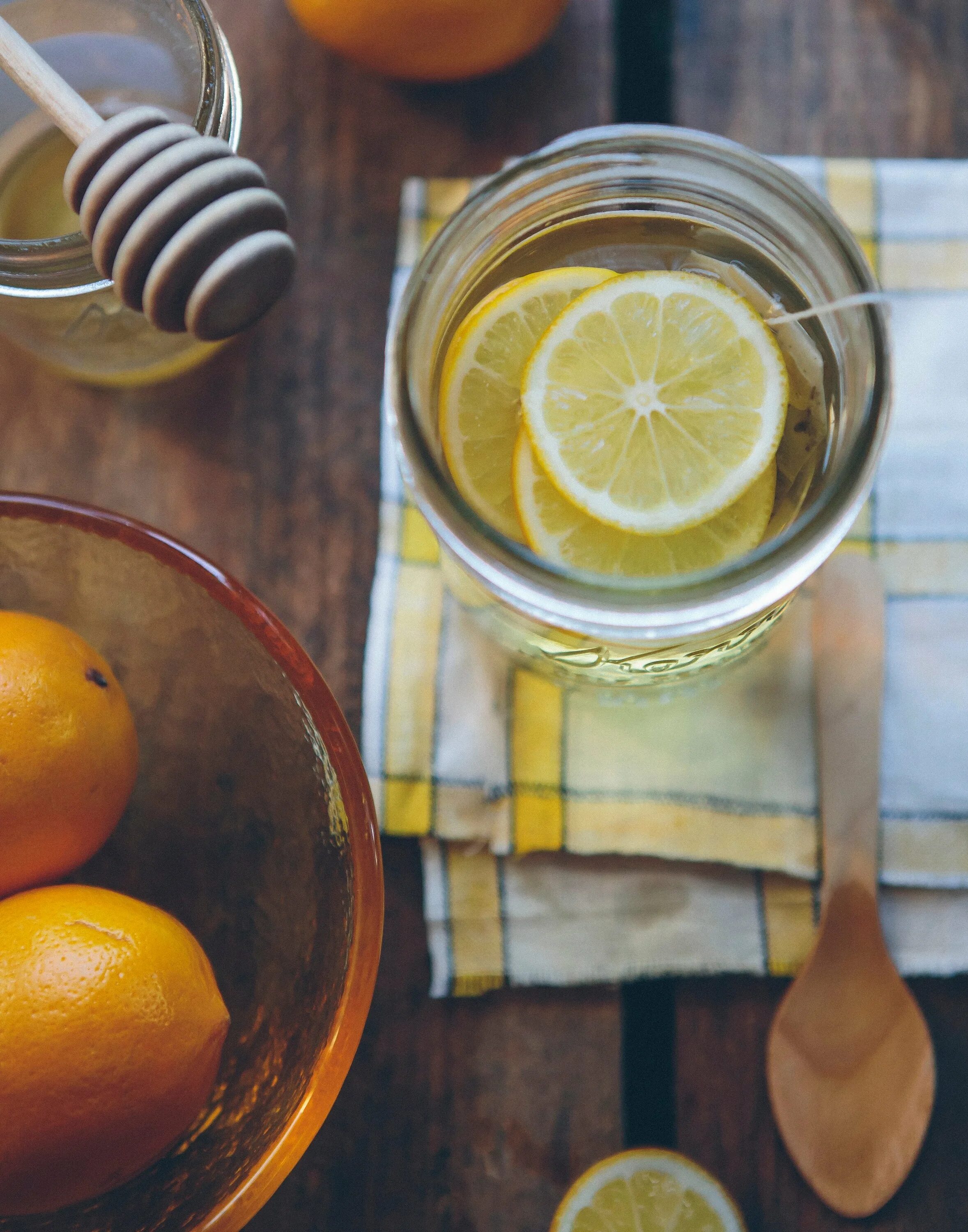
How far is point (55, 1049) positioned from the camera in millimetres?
474

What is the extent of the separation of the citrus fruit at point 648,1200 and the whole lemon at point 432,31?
660 mm

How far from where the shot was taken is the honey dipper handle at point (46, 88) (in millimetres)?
542

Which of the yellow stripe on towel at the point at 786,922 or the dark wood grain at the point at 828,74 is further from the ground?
the dark wood grain at the point at 828,74

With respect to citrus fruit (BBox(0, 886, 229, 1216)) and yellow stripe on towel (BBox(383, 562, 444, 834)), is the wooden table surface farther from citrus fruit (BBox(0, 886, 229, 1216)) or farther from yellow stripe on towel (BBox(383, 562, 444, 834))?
citrus fruit (BBox(0, 886, 229, 1216))

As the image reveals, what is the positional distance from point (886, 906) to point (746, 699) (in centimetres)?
15

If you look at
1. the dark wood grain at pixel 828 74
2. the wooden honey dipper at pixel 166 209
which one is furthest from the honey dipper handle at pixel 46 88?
the dark wood grain at pixel 828 74

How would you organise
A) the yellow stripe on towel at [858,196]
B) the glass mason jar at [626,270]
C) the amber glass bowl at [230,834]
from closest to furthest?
the glass mason jar at [626,270] → the amber glass bowl at [230,834] → the yellow stripe on towel at [858,196]

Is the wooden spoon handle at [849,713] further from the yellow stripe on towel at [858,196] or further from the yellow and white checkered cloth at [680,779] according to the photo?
the yellow stripe on towel at [858,196]

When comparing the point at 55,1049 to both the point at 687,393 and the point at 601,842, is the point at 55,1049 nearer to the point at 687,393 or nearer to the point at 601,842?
the point at 601,842

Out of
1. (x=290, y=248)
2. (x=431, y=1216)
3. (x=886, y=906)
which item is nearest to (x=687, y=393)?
(x=290, y=248)

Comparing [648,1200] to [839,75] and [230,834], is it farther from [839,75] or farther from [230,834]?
[839,75]

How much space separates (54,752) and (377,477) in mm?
270

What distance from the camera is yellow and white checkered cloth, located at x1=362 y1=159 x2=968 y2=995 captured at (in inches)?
24.7

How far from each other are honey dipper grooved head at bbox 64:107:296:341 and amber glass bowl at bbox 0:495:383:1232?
13 centimetres
